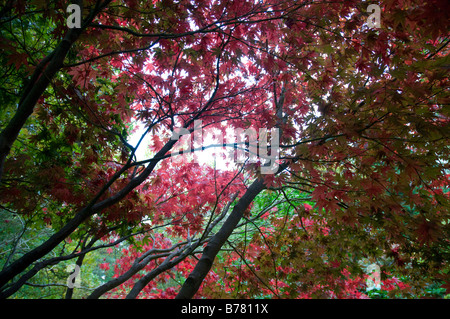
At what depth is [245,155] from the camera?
3.49 metres

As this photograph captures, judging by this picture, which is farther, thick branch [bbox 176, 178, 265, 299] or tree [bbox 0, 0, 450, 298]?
thick branch [bbox 176, 178, 265, 299]

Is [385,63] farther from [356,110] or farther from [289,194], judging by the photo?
[289,194]

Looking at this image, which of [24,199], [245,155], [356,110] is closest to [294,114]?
[245,155]

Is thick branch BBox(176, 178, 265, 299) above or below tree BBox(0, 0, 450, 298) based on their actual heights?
below

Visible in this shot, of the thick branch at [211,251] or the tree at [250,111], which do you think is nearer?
the tree at [250,111]

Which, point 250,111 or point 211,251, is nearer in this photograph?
point 250,111

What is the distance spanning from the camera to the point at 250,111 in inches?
121

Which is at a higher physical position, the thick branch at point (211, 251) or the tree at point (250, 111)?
the tree at point (250, 111)

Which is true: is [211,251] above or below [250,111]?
below

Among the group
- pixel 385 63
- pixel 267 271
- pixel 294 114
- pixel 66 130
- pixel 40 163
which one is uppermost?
pixel 294 114

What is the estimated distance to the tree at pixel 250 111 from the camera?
2100 mm

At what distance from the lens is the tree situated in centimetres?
210

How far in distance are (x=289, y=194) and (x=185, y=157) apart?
103 inches
